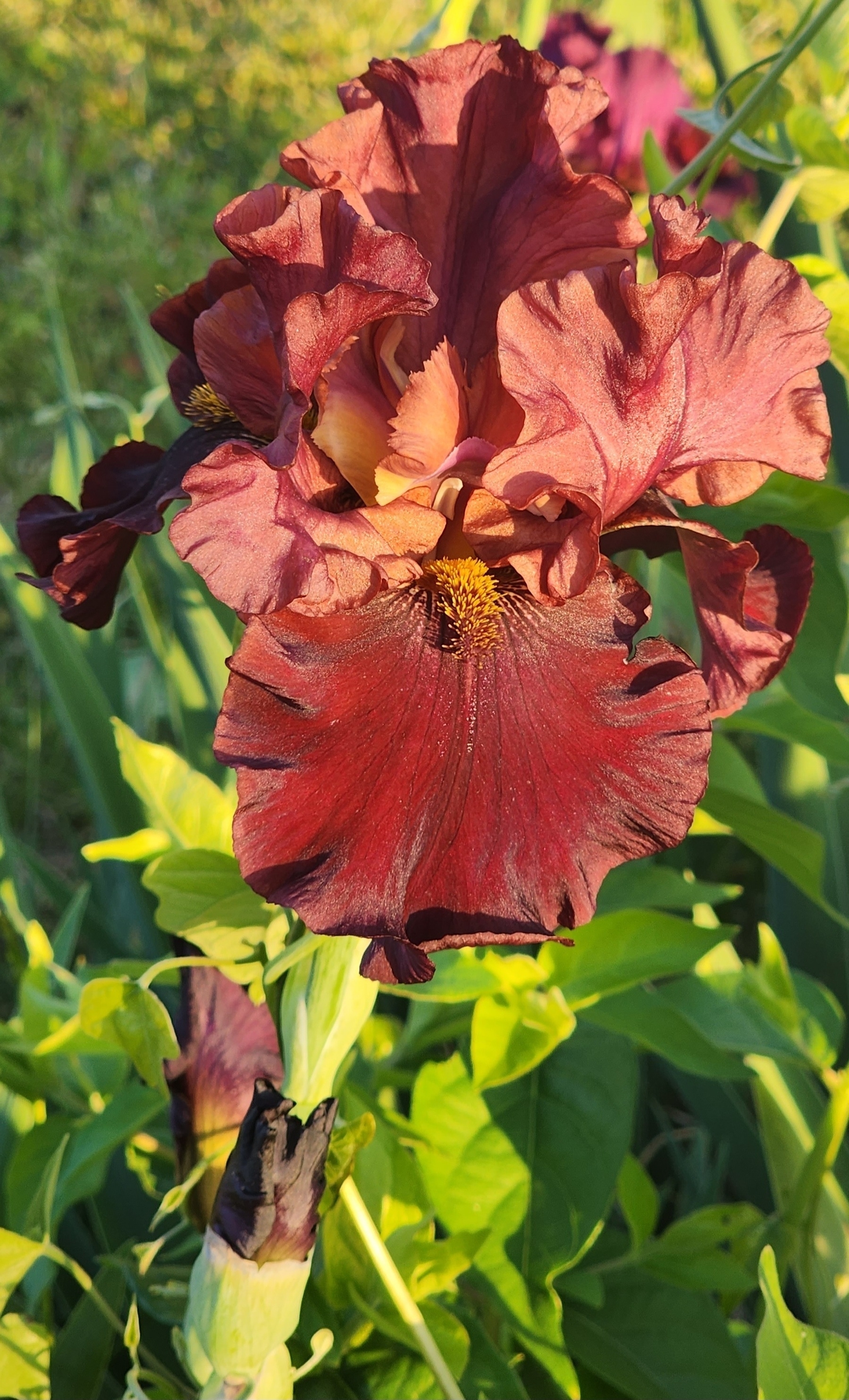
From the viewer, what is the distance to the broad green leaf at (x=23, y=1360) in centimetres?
70

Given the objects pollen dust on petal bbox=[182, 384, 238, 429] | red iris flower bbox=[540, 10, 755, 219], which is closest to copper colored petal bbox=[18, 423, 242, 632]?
pollen dust on petal bbox=[182, 384, 238, 429]

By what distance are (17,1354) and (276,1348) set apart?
206 millimetres

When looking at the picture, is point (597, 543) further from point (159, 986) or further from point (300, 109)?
point (300, 109)

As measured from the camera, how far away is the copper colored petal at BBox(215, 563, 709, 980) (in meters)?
0.51

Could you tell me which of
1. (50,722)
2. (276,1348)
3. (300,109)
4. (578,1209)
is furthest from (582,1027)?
(300,109)

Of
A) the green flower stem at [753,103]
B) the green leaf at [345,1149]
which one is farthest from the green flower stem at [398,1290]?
the green flower stem at [753,103]

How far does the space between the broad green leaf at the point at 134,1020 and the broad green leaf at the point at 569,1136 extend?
22 centimetres

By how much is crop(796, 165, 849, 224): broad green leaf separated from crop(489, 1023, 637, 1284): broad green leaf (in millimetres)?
576

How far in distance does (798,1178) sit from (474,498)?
611mm

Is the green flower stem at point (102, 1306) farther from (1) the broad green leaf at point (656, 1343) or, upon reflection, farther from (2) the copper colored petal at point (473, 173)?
(2) the copper colored petal at point (473, 173)

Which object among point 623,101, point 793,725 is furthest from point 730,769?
point 623,101

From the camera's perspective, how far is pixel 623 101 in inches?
51.9

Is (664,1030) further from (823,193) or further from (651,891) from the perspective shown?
(823,193)

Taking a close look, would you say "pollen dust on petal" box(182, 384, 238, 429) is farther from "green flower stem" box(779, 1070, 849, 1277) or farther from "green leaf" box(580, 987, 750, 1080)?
"green flower stem" box(779, 1070, 849, 1277)
